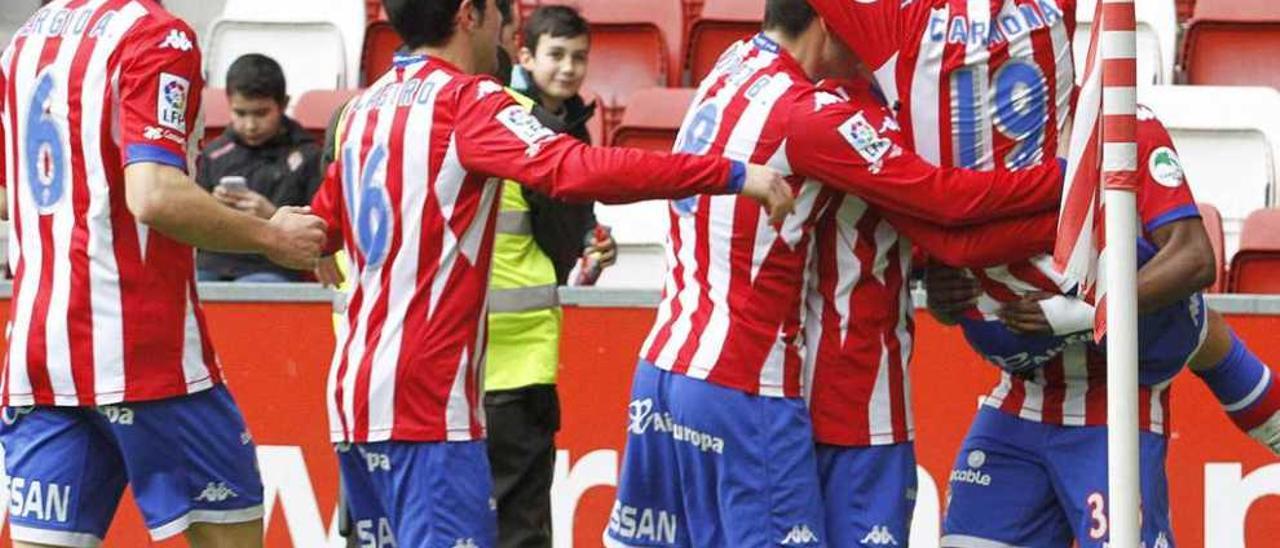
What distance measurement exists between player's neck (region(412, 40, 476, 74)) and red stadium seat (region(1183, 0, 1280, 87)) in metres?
5.54

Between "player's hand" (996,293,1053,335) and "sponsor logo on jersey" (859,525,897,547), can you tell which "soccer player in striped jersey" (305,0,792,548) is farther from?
"sponsor logo on jersey" (859,525,897,547)

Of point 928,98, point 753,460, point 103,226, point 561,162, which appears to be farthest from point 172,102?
point 928,98

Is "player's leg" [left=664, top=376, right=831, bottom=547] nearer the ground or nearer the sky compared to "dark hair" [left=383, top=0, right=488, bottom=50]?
nearer the ground

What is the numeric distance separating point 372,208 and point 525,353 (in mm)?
1811

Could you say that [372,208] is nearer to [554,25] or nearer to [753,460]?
[753,460]

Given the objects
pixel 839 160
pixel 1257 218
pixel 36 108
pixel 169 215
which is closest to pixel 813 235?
pixel 839 160

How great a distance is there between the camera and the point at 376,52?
445 inches

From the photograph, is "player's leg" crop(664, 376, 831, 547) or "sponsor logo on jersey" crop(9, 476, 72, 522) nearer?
"player's leg" crop(664, 376, 831, 547)

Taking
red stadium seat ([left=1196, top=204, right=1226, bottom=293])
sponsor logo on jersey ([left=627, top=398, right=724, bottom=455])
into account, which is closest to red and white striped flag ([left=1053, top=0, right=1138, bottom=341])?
sponsor logo on jersey ([left=627, top=398, right=724, bottom=455])

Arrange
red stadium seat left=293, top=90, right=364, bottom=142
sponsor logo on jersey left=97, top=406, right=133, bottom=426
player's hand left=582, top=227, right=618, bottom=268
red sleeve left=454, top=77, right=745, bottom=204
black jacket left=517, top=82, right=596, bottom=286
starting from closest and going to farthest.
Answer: red sleeve left=454, top=77, right=745, bottom=204
sponsor logo on jersey left=97, top=406, right=133, bottom=426
black jacket left=517, top=82, right=596, bottom=286
player's hand left=582, top=227, right=618, bottom=268
red stadium seat left=293, top=90, right=364, bottom=142

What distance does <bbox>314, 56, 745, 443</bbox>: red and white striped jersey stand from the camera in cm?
556

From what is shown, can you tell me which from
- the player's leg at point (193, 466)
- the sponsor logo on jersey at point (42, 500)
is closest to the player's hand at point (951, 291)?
the player's leg at point (193, 466)

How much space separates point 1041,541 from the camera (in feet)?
20.3

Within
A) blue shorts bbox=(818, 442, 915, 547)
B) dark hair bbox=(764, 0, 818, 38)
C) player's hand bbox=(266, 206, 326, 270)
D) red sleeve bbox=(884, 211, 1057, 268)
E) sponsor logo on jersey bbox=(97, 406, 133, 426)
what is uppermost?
dark hair bbox=(764, 0, 818, 38)
